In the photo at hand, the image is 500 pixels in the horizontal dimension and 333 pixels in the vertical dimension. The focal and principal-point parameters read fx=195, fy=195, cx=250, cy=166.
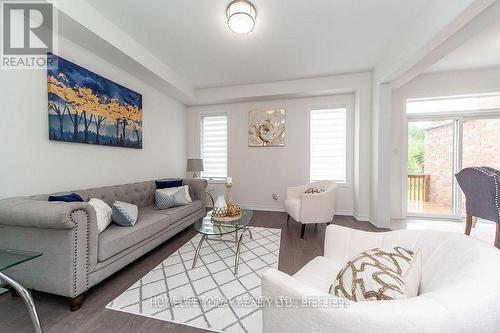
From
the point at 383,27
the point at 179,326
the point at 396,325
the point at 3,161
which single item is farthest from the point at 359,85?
the point at 3,161

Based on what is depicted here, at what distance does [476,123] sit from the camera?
138 inches

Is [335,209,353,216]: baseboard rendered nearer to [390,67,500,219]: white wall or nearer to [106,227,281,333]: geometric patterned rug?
[390,67,500,219]: white wall

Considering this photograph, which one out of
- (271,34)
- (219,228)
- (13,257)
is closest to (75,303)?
(13,257)

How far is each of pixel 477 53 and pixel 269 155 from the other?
3.49m

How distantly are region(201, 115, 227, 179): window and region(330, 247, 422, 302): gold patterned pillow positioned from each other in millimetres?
3859

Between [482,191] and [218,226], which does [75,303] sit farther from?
[482,191]

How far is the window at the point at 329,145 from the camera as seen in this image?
3961mm

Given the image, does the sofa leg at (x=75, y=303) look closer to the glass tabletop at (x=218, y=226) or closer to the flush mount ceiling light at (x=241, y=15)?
the glass tabletop at (x=218, y=226)

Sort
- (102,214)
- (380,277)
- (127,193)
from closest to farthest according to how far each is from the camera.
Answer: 1. (380,277)
2. (102,214)
3. (127,193)

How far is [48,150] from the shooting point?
79.9 inches

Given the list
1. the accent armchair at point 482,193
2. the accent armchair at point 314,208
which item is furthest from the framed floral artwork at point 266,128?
the accent armchair at point 482,193

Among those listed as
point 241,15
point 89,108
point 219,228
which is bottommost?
point 219,228

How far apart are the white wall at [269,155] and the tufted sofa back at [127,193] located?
1.68 metres

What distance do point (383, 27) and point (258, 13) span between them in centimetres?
154
